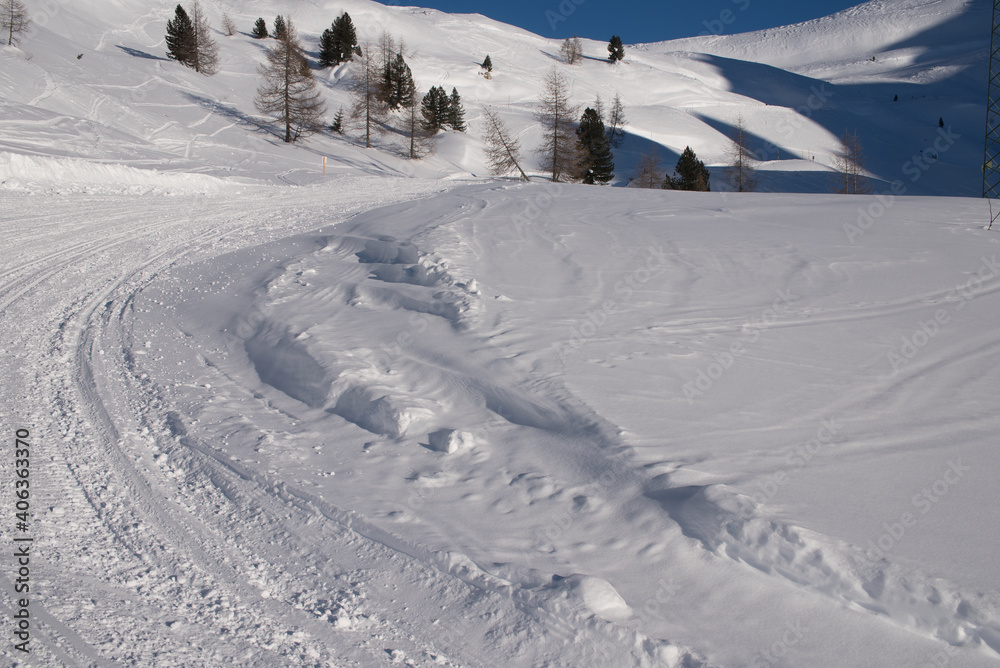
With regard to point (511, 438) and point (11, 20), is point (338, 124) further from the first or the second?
point (511, 438)

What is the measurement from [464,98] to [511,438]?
57.9 m

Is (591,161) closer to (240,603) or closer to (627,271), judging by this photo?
(627,271)

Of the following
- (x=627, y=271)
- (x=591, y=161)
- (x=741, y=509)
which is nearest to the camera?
(x=741, y=509)

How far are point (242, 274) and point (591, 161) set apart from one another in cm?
3403

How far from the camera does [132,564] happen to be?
302cm

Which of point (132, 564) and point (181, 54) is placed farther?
point (181, 54)

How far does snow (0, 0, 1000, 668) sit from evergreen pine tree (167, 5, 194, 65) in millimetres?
36408

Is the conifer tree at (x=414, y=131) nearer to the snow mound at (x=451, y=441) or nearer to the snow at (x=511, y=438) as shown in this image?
the snow at (x=511, y=438)

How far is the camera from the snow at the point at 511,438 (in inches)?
107

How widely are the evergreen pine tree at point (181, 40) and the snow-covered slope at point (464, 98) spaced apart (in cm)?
184

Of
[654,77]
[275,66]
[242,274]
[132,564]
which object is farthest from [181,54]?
[654,77]

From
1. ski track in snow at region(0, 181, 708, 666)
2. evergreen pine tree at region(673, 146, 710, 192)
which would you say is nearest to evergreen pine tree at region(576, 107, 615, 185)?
evergreen pine tree at region(673, 146, 710, 192)

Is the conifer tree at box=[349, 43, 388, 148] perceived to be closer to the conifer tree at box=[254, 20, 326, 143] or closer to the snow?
the conifer tree at box=[254, 20, 326, 143]

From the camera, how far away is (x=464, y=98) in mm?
57281
